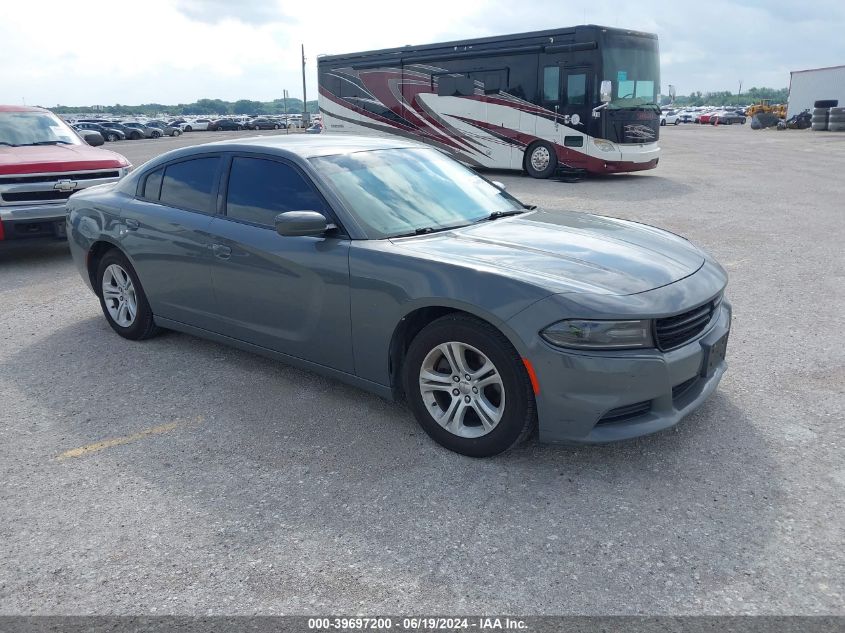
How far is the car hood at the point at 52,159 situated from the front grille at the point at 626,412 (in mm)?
7554

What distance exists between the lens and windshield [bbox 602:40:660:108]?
1513 cm

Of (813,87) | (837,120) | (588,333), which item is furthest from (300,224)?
(813,87)

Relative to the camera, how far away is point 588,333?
3.21 metres

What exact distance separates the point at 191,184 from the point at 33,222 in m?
4.21

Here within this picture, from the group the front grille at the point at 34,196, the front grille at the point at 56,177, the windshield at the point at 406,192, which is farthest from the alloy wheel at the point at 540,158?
the windshield at the point at 406,192

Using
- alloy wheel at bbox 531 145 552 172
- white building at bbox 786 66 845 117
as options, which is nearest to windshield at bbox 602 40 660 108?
alloy wheel at bbox 531 145 552 172

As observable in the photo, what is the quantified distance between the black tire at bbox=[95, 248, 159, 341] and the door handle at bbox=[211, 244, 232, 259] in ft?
3.50

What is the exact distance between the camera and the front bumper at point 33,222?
26.1 feet

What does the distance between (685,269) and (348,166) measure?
206 cm

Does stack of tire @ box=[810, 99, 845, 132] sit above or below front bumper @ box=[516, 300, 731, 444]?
above

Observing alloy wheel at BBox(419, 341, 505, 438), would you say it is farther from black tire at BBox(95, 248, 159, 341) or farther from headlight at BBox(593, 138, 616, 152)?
headlight at BBox(593, 138, 616, 152)

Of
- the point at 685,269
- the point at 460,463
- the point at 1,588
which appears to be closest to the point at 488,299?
the point at 460,463

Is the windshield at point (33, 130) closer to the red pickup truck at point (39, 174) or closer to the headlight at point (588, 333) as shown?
the red pickup truck at point (39, 174)

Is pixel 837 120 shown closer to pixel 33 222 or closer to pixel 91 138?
pixel 91 138
